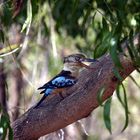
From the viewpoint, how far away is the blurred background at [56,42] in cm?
Result: 286

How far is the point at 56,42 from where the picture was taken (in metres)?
6.28

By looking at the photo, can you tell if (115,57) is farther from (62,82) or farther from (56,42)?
(56,42)

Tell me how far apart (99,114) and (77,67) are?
551cm

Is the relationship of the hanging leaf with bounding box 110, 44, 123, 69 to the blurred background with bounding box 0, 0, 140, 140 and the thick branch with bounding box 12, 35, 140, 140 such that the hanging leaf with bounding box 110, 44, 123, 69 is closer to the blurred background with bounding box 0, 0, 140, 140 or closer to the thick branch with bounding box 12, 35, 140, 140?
the blurred background with bounding box 0, 0, 140, 140

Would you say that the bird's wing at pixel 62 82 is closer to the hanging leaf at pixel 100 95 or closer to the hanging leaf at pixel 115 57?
the hanging leaf at pixel 100 95

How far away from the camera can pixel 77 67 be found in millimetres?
2693

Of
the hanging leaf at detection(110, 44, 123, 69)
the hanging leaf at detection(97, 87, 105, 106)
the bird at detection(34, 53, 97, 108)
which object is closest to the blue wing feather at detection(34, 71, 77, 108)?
the bird at detection(34, 53, 97, 108)

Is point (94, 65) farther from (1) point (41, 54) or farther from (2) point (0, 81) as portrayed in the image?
(1) point (41, 54)

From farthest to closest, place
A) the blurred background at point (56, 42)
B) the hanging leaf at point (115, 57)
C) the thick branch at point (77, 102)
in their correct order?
1. the blurred background at point (56, 42)
2. the thick branch at point (77, 102)
3. the hanging leaf at point (115, 57)

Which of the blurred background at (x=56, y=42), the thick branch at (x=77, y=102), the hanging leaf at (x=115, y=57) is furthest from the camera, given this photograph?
the blurred background at (x=56, y=42)

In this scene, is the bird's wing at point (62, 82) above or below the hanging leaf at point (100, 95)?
above

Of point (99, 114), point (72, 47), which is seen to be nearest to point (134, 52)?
point (72, 47)

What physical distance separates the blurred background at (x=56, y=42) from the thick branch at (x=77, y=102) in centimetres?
9

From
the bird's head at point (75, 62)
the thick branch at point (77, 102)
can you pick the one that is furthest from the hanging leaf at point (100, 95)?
the bird's head at point (75, 62)
